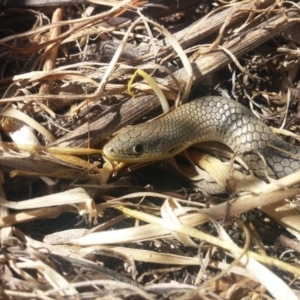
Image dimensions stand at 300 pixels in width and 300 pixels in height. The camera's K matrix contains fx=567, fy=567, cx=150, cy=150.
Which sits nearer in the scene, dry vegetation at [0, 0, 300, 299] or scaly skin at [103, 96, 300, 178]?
dry vegetation at [0, 0, 300, 299]

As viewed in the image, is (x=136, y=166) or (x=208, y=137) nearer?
(x=136, y=166)

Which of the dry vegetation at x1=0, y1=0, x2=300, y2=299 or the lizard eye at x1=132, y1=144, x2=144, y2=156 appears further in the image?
the lizard eye at x1=132, y1=144, x2=144, y2=156

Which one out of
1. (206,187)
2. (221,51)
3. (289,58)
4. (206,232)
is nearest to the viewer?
(206,232)

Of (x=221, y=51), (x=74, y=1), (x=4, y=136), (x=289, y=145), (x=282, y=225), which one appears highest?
(x=74, y=1)

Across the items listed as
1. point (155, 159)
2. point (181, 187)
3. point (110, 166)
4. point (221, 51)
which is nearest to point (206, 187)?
point (181, 187)

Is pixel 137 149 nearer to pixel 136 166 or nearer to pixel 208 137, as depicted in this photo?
pixel 136 166

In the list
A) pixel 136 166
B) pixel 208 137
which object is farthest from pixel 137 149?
pixel 208 137

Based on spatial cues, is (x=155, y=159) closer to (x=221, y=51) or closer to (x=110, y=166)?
(x=110, y=166)
